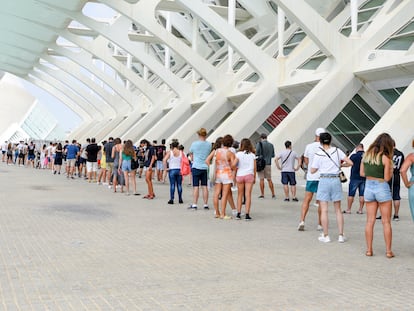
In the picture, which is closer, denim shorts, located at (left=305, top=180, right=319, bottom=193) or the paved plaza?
the paved plaza

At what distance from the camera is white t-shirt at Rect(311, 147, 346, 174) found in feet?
20.9

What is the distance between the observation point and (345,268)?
496 cm

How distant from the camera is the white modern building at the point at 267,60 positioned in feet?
53.1

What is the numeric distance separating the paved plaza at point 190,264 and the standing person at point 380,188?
0.26 metres

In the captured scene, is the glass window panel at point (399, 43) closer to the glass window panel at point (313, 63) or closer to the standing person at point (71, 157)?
the glass window panel at point (313, 63)

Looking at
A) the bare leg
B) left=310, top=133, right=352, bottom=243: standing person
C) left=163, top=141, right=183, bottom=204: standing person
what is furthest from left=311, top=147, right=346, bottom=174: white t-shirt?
left=163, top=141, right=183, bottom=204: standing person

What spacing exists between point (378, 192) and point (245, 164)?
9.44 ft

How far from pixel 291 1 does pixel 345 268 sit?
12.3 meters

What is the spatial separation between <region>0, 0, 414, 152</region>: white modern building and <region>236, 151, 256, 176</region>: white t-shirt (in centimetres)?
539

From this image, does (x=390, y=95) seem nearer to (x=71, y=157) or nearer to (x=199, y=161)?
(x=199, y=161)

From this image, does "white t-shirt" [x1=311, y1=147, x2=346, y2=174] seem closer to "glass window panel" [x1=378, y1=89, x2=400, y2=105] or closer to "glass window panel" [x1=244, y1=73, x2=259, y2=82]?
"glass window panel" [x1=378, y1=89, x2=400, y2=105]

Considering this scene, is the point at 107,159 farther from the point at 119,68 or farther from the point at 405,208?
the point at 119,68

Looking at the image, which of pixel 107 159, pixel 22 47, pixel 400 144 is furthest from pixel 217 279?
pixel 22 47

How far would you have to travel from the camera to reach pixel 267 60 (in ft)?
65.6
